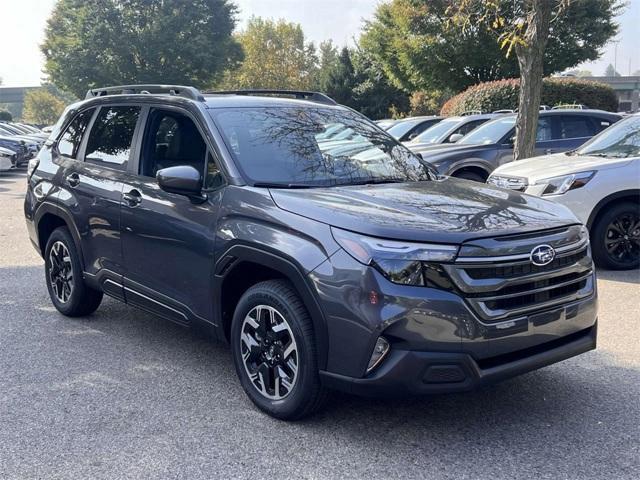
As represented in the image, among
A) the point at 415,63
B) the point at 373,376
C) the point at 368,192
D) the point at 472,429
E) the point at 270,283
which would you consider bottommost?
the point at 472,429

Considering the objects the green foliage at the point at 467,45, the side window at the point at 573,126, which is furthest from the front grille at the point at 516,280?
the green foliage at the point at 467,45

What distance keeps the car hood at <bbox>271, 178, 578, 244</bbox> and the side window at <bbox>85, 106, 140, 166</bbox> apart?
1.74 meters

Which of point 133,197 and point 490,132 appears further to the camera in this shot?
point 490,132

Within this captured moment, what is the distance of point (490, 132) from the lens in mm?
11688

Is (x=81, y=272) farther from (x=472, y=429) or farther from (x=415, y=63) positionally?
(x=415, y=63)

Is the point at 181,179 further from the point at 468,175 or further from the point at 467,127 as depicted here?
the point at 467,127

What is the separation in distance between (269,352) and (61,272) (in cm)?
289

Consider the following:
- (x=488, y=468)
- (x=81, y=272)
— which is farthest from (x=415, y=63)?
(x=488, y=468)

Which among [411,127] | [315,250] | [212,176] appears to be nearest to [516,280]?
[315,250]

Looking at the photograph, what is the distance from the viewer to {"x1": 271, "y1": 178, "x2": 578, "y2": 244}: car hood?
11.0 ft

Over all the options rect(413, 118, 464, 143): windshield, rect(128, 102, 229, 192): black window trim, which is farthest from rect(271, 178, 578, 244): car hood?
rect(413, 118, 464, 143): windshield

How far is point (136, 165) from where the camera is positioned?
4918 millimetres

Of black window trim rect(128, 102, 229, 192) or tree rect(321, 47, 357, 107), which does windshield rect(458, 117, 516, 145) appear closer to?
black window trim rect(128, 102, 229, 192)

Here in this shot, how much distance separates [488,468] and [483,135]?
912 centimetres
